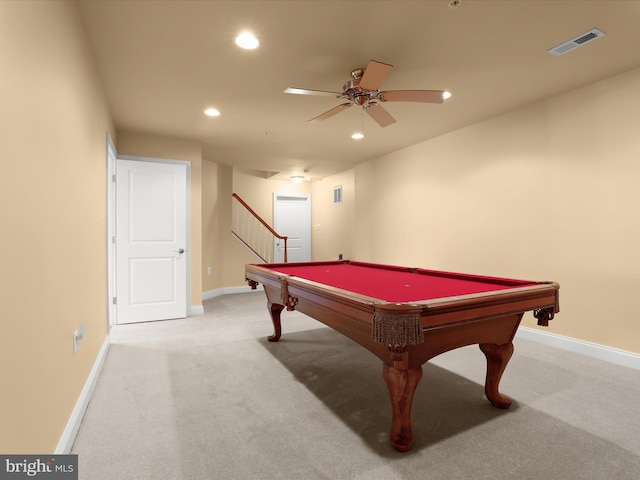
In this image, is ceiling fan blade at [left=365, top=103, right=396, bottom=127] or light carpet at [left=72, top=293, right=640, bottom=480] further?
ceiling fan blade at [left=365, top=103, right=396, bottom=127]

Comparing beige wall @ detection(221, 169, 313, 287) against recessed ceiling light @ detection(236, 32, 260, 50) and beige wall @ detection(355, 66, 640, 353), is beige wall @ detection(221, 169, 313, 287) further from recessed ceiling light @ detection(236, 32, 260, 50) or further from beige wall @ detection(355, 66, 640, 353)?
recessed ceiling light @ detection(236, 32, 260, 50)

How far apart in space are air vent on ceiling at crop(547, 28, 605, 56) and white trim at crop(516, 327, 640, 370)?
2529 millimetres

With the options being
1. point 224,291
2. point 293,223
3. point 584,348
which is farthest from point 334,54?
point 293,223

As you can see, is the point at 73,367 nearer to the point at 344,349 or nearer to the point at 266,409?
the point at 266,409

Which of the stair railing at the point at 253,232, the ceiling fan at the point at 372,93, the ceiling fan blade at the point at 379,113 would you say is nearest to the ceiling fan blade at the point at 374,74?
the ceiling fan at the point at 372,93

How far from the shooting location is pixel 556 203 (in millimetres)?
3289

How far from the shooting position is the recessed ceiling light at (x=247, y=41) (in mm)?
2264

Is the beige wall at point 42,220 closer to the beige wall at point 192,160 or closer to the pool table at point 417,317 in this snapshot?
the pool table at point 417,317

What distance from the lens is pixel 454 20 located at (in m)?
2.11

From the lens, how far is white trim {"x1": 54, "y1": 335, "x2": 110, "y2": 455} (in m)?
1.60

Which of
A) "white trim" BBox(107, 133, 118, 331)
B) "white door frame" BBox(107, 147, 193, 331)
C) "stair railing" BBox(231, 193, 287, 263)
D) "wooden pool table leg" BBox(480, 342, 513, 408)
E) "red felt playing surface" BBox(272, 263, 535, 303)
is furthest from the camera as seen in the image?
"stair railing" BBox(231, 193, 287, 263)

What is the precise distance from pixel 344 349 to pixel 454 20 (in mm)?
2745
